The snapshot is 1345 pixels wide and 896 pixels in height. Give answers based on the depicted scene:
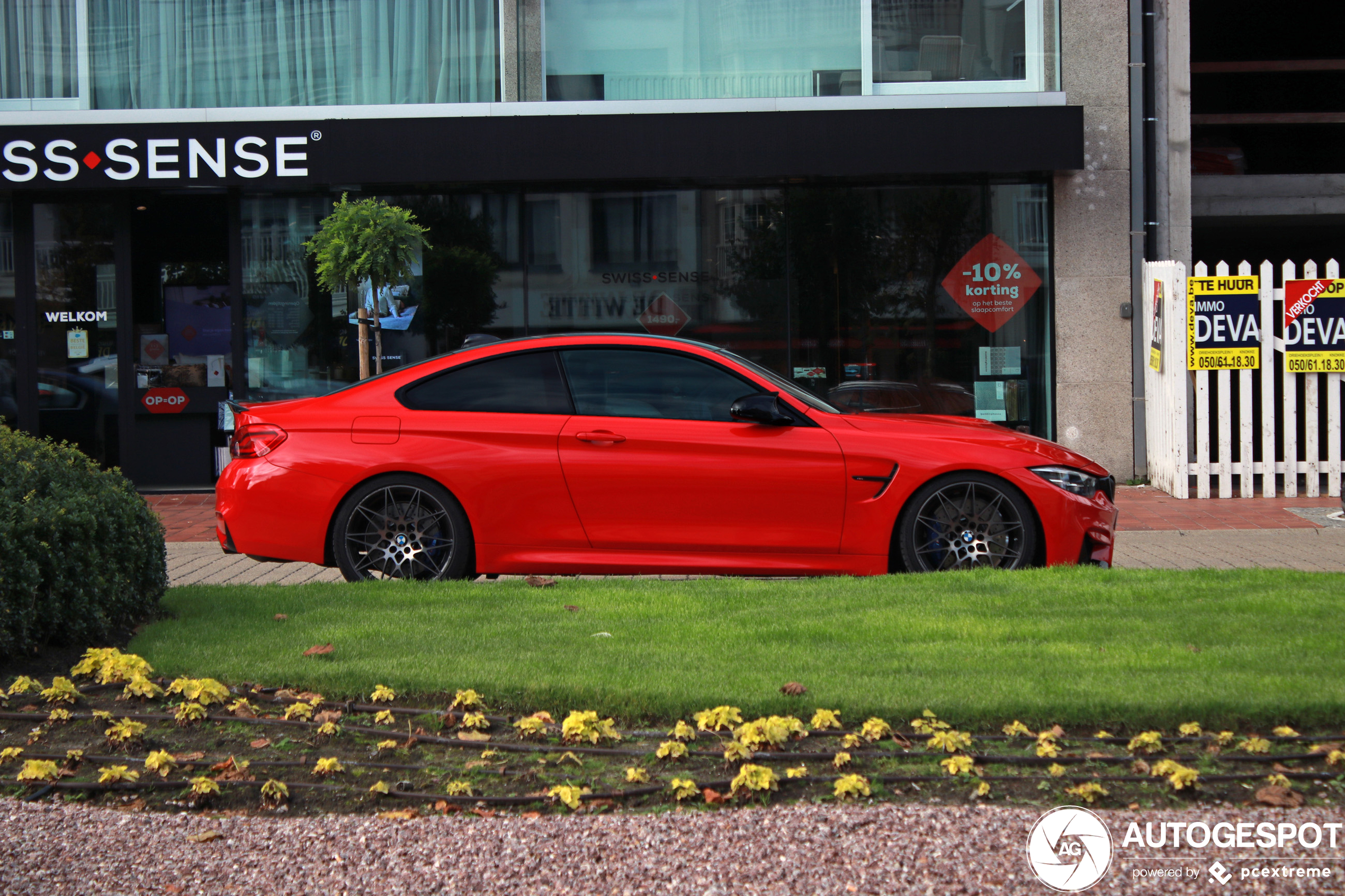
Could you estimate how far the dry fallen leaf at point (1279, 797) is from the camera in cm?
332

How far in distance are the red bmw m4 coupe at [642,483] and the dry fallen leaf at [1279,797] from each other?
10.5 ft

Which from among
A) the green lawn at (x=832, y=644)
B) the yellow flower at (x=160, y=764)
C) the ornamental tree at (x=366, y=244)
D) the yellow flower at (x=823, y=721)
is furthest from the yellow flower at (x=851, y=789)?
the ornamental tree at (x=366, y=244)

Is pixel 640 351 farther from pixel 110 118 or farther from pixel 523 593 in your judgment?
pixel 110 118

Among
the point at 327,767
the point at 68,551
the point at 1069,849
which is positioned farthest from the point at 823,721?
the point at 68,551

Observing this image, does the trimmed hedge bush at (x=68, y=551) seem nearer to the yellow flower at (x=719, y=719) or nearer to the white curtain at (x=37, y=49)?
the yellow flower at (x=719, y=719)

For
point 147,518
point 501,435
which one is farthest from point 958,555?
point 147,518

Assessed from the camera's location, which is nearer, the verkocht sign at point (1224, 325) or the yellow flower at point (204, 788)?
the yellow flower at point (204, 788)

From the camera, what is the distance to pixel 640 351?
7.03 metres

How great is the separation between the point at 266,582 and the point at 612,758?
182 inches

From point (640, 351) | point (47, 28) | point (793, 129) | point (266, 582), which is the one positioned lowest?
point (266, 582)

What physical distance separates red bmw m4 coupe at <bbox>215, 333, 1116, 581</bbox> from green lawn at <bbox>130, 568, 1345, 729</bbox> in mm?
320

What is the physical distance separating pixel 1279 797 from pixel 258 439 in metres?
5.41

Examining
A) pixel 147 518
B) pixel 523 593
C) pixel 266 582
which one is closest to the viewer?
pixel 147 518

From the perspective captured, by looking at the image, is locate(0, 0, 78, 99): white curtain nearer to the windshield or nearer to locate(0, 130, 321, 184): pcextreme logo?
locate(0, 130, 321, 184): pcextreme logo
